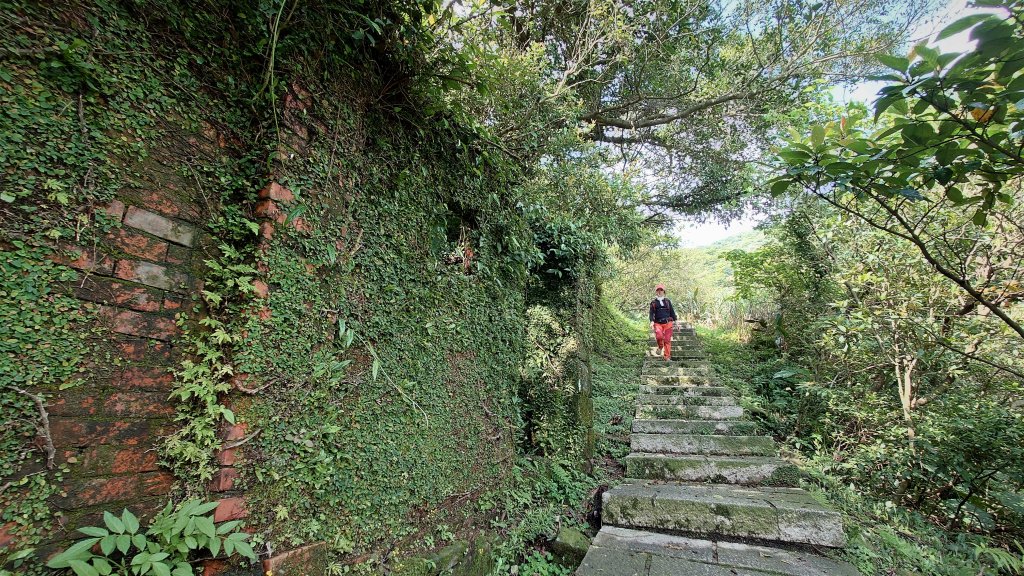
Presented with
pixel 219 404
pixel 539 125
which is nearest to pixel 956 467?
pixel 539 125

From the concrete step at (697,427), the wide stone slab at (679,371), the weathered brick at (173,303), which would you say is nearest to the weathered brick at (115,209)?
the weathered brick at (173,303)

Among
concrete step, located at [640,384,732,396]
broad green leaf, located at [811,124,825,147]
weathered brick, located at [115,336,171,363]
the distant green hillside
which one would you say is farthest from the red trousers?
weathered brick, located at [115,336,171,363]

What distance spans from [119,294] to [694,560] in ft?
11.8

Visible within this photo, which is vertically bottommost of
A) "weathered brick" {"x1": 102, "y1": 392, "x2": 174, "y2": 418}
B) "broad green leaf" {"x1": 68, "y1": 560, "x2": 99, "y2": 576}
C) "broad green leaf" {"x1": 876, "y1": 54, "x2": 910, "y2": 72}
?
"broad green leaf" {"x1": 68, "y1": 560, "x2": 99, "y2": 576}

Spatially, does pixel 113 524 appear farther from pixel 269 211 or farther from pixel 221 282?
pixel 269 211

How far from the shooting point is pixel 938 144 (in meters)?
1.51

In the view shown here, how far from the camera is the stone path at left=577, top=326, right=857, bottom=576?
2.58 meters

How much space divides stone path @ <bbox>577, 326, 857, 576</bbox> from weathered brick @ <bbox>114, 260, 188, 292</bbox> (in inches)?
115

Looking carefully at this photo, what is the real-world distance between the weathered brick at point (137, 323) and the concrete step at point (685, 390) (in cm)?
625

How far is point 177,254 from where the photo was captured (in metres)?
1.66

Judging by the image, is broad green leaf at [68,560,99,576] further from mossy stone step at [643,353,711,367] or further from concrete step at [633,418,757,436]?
mossy stone step at [643,353,711,367]

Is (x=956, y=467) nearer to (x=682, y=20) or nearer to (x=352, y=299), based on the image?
(x=352, y=299)

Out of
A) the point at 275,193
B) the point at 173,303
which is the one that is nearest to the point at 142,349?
the point at 173,303

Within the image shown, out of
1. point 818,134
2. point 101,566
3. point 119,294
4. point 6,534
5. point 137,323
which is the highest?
point 818,134
